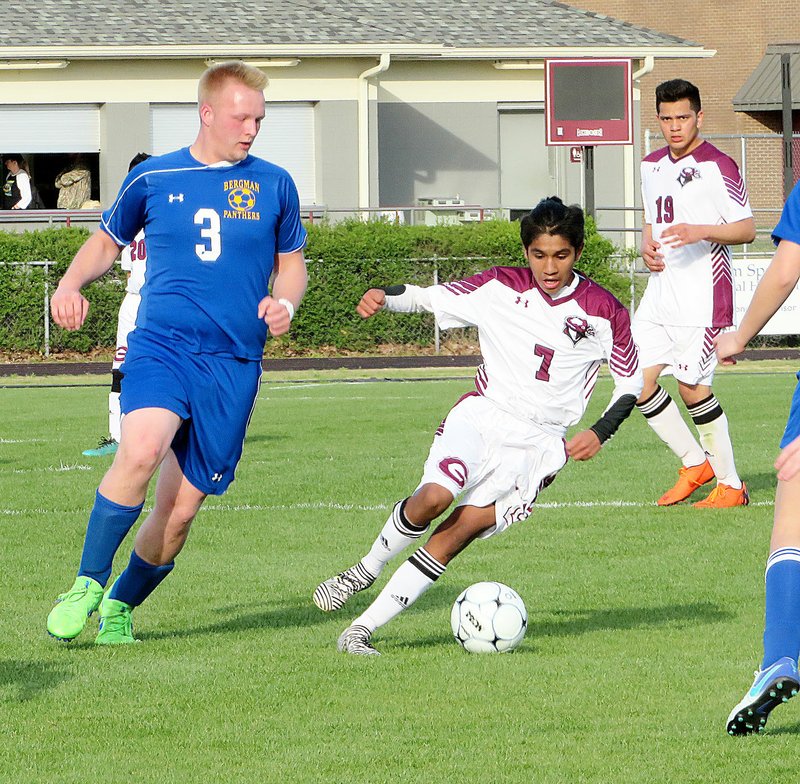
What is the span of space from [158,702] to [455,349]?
808 inches

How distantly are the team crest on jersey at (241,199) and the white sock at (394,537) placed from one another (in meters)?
1.26

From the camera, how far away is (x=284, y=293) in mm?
6332

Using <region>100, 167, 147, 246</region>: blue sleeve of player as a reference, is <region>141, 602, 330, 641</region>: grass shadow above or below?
below

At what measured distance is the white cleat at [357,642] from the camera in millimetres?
6023

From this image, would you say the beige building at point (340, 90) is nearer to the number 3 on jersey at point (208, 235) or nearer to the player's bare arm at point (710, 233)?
the player's bare arm at point (710, 233)

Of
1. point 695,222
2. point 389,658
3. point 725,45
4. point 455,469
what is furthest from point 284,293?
point 725,45

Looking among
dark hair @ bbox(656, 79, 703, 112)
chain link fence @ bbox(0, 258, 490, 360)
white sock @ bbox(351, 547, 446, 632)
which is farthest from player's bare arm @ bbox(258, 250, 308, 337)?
chain link fence @ bbox(0, 258, 490, 360)

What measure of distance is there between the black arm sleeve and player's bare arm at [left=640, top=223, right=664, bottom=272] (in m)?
3.48

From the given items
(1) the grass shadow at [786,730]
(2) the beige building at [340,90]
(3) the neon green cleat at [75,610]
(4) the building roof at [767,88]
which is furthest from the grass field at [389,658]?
(4) the building roof at [767,88]

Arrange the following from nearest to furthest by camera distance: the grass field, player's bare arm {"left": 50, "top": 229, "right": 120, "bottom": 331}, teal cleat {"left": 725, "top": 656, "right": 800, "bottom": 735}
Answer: teal cleat {"left": 725, "top": 656, "right": 800, "bottom": 735}
the grass field
player's bare arm {"left": 50, "top": 229, "right": 120, "bottom": 331}

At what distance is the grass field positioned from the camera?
4.64 m

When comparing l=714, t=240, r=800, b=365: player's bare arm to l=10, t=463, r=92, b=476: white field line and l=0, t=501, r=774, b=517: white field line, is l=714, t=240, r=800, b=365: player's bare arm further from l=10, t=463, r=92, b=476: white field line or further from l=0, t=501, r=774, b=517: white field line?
l=10, t=463, r=92, b=476: white field line

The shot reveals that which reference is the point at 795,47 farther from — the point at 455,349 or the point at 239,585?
the point at 239,585

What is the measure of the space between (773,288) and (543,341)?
77.1 inches
